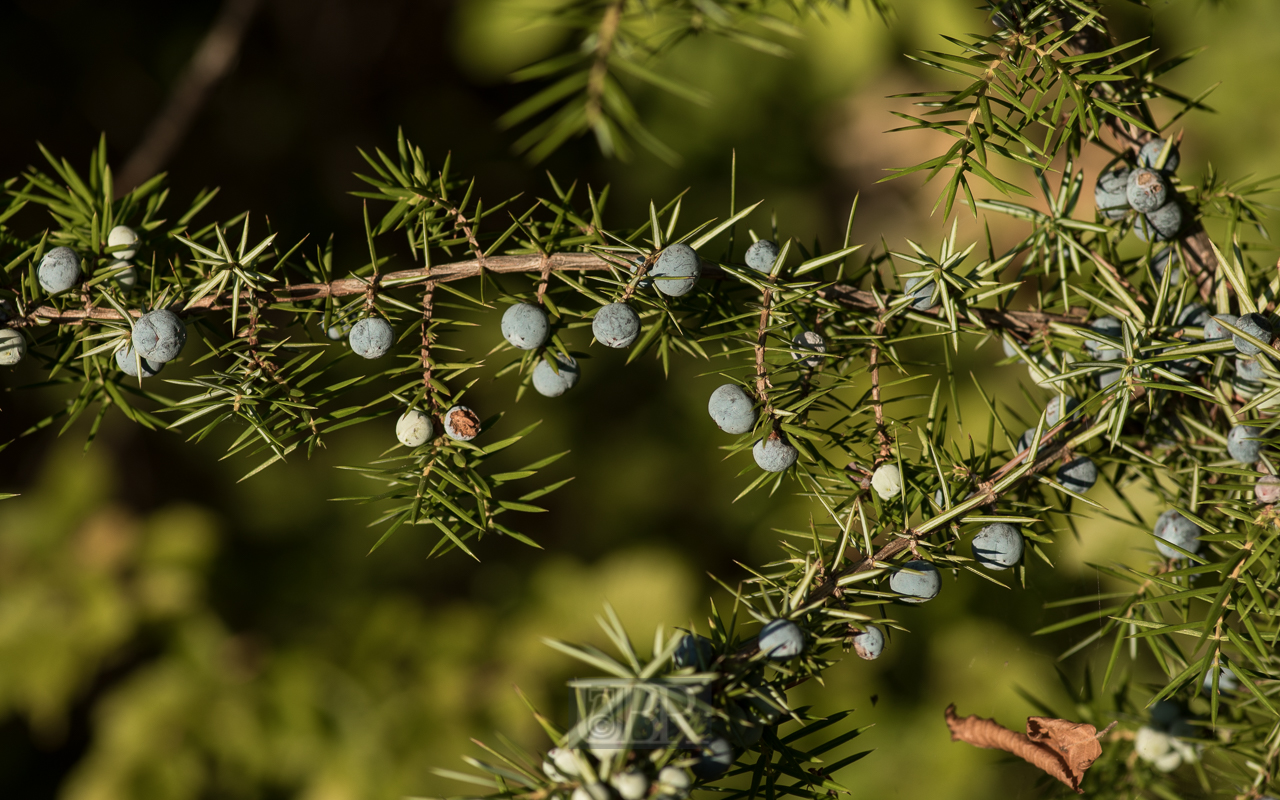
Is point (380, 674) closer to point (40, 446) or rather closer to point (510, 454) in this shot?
point (510, 454)

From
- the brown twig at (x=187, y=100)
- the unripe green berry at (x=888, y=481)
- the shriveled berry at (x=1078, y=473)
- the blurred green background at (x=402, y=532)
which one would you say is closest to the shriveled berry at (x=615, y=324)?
the unripe green berry at (x=888, y=481)

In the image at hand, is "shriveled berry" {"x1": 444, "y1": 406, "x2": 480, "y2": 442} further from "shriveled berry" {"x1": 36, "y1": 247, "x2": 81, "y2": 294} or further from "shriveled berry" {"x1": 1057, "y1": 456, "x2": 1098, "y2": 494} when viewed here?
"shriveled berry" {"x1": 1057, "y1": 456, "x2": 1098, "y2": 494}

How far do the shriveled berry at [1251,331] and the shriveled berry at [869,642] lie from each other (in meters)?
0.21

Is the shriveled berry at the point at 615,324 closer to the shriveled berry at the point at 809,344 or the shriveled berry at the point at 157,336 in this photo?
the shriveled berry at the point at 809,344

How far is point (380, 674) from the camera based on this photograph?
154 cm

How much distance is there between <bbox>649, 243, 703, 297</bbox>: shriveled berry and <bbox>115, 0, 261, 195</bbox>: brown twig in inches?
49.7

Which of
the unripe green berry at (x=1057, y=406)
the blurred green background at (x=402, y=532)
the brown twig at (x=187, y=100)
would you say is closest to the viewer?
the unripe green berry at (x=1057, y=406)

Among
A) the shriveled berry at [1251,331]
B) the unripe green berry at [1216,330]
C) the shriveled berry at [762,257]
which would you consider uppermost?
the shriveled berry at [1251,331]

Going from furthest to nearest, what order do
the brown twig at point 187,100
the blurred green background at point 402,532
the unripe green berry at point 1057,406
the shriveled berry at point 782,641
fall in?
the blurred green background at point 402,532, the brown twig at point 187,100, the unripe green berry at point 1057,406, the shriveled berry at point 782,641

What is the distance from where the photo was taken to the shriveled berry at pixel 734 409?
395mm

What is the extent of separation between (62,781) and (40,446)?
0.77 m

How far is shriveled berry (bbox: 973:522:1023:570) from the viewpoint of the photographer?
15.4 inches

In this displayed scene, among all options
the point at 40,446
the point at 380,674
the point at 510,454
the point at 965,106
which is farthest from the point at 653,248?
the point at 40,446

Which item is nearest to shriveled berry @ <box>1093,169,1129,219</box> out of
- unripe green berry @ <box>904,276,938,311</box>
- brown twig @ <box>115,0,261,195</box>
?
unripe green berry @ <box>904,276,938,311</box>
